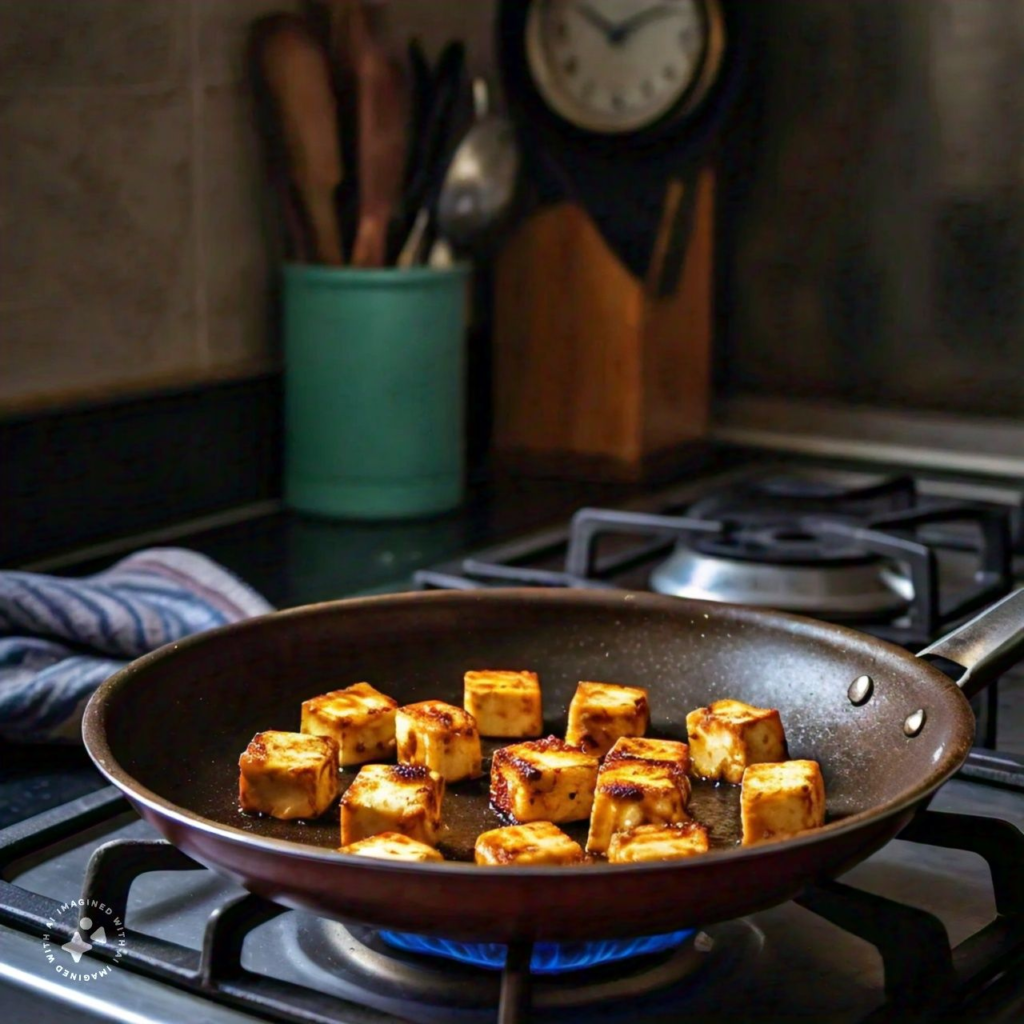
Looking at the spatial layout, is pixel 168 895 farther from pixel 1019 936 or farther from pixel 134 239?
pixel 134 239

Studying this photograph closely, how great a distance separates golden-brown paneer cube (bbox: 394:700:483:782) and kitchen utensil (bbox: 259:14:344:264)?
3.11 ft

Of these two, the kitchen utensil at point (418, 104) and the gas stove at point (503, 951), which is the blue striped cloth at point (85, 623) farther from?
the kitchen utensil at point (418, 104)

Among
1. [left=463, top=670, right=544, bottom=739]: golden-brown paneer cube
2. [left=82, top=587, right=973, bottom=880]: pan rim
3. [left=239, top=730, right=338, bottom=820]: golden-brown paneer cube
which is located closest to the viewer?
[left=82, top=587, right=973, bottom=880]: pan rim

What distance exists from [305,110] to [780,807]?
1.13 meters

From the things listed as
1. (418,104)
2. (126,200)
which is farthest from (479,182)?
(126,200)

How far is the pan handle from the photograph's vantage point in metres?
0.75

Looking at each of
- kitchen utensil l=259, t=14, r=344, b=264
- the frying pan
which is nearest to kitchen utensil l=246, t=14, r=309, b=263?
kitchen utensil l=259, t=14, r=344, b=264

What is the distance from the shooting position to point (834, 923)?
75cm

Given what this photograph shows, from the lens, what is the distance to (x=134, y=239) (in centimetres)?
159

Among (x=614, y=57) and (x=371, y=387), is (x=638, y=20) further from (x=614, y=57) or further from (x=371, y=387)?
(x=371, y=387)

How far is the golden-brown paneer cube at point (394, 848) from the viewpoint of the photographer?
0.67m

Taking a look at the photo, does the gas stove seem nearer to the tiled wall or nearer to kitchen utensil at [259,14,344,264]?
the tiled wall

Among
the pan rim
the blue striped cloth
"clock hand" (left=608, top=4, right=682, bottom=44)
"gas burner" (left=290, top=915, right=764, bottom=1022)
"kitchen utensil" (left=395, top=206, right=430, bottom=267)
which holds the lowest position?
"gas burner" (left=290, top=915, right=764, bottom=1022)

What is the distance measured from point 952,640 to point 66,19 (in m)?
1.08
